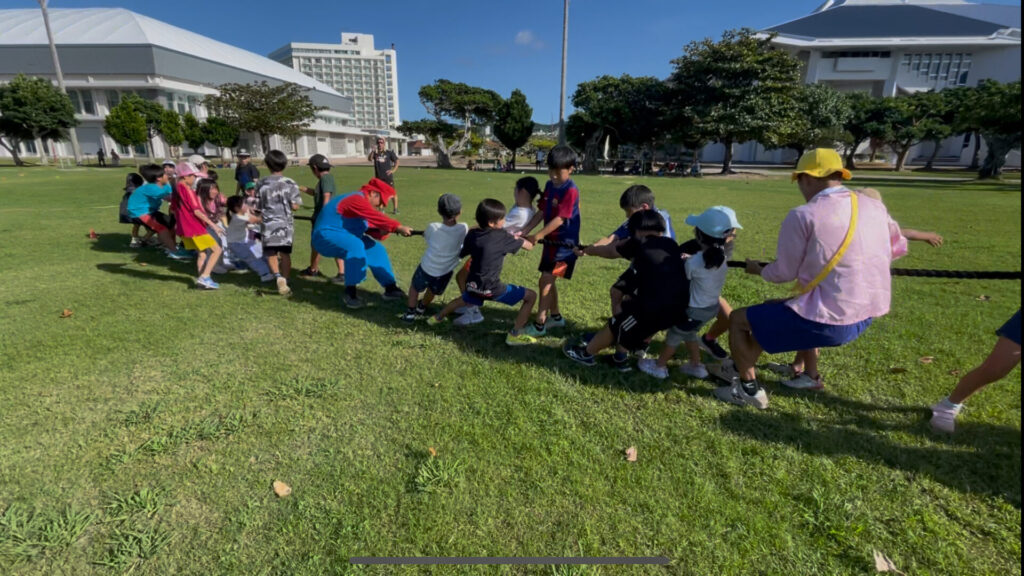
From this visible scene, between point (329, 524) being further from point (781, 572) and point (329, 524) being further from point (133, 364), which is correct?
point (133, 364)

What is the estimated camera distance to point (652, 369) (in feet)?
14.2

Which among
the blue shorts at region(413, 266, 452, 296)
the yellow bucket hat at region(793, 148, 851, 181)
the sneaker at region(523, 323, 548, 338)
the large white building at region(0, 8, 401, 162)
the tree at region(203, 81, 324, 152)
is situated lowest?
the sneaker at region(523, 323, 548, 338)

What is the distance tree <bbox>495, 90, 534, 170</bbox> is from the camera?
155ft

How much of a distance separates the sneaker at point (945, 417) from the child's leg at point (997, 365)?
154 mm

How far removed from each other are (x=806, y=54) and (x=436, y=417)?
258 ft

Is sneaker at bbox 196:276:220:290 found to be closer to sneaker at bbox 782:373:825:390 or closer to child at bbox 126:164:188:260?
child at bbox 126:164:188:260

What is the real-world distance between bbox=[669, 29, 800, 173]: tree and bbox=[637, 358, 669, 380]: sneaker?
33.9 m

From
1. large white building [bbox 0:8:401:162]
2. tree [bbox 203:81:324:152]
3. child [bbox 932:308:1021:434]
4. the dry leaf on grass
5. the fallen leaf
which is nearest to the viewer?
the dry leaf on grass

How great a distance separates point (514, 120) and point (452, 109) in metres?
7.12

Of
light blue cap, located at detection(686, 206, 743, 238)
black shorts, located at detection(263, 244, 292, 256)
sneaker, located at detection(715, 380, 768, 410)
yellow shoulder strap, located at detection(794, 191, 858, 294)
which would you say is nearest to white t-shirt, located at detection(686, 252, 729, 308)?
light blue cap, located at detection(686, 206, 743, 238)

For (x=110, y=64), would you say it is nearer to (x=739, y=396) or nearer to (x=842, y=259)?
(x=739, y=396)

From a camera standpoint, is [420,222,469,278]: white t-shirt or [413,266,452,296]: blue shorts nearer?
[420,222,469,278]: white t-shirt

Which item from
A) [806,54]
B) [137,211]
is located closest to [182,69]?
[137,211]

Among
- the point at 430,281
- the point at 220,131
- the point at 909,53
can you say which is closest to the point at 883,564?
the point at 430,281
